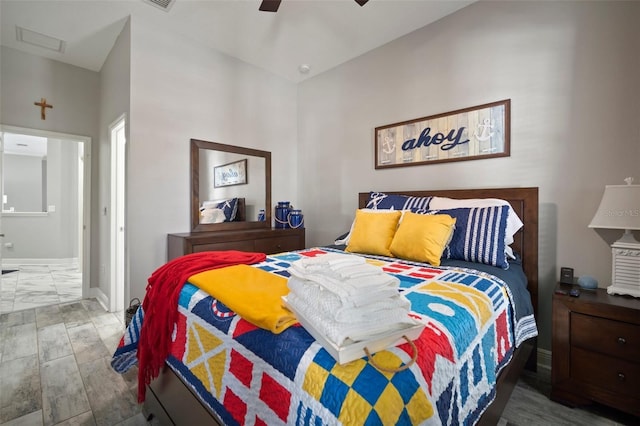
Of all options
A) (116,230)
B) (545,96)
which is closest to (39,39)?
(116,230)

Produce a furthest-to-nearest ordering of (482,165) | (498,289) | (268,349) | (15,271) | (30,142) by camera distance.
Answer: (30,142) < (15,271) < (482,165) < (498,289) < (268,349)

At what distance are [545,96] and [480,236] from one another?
116 cm

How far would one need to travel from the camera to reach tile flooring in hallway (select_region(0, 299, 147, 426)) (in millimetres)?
1591

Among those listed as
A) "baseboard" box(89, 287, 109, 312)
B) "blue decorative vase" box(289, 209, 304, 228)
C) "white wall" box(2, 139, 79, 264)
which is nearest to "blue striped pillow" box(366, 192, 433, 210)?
"blue decorative vase" box(289, 209, 304, 228)

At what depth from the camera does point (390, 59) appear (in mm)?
2977

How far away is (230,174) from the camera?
128 inches

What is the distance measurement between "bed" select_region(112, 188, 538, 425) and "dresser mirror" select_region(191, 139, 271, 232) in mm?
1551

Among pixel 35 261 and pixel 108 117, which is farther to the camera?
pixel 35 261

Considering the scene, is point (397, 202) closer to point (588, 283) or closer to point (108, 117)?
point (588, 283)

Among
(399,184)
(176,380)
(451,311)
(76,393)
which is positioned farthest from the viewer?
(399,184)

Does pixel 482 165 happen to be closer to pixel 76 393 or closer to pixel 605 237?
pixel 605 237

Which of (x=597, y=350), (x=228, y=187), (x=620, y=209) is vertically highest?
(x=228, y=187)

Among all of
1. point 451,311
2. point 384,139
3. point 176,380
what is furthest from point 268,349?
point 384,139

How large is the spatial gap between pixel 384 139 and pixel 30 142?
7079 mm
